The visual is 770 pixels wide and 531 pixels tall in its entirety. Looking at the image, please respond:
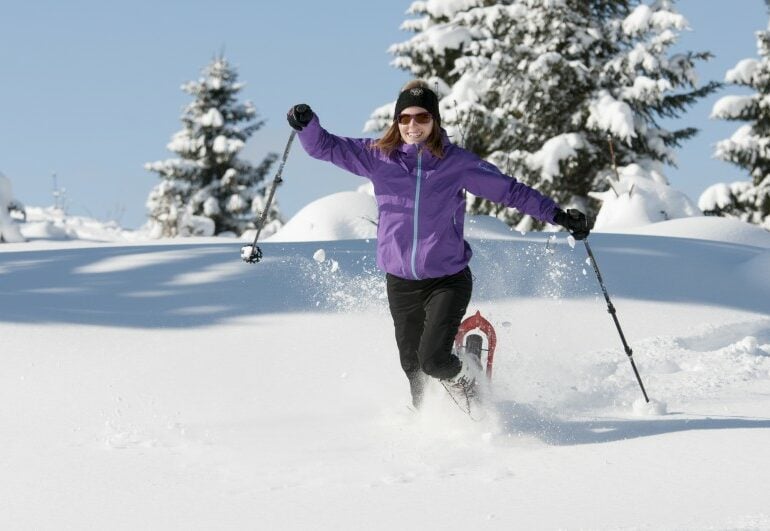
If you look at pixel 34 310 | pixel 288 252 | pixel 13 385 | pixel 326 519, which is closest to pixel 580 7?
pixel 288 252

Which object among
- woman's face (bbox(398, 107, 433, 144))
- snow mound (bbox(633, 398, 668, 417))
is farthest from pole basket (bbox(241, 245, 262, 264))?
snow mound (bbox(633, 398, 668, 417))

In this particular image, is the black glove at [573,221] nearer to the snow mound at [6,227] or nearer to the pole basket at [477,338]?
the pole basket at [477,338]

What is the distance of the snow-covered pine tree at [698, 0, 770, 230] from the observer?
872 inches

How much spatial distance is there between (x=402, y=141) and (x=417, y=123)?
0.46 feet

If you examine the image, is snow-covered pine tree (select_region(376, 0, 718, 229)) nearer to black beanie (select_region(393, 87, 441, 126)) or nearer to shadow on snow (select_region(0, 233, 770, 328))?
shadow on snow (select_region(0, 233, 770, 328))

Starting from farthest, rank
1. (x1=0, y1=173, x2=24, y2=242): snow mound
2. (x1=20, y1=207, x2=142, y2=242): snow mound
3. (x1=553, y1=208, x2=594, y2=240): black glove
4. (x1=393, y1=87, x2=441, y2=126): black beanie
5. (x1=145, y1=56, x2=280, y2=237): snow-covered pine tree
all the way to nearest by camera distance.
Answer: (x1=20, y1=207, x2=142, y2=242): snow mound
(x1=145, y1=56, x2=280, y2=237): snow-covered pine tree
(x1=0, y1=173, x2=24, y2=242): snow mound
(x1=553, y1=208, x2=594, y2=240): black glove
(x1=393, y1=87, x2=441, y2=126): black beanie

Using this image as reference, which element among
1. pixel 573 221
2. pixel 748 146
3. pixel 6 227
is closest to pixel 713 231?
pixel 573 221

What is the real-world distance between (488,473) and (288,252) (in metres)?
5.45

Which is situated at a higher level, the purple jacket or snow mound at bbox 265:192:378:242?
the purple jacket

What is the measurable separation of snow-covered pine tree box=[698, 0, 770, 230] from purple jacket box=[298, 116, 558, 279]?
750 inches

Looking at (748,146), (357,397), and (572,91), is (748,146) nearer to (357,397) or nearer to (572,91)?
(572,91)

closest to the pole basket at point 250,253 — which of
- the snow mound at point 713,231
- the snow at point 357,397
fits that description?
the snow at point 357,397

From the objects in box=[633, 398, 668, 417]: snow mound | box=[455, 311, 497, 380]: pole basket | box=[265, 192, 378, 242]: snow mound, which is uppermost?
box=[455, 311, 497, 380]: pole basket

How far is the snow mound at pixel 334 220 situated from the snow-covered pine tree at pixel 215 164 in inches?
629
